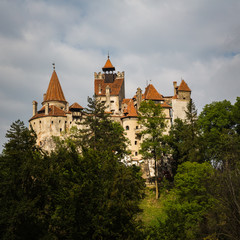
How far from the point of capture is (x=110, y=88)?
78.0 m

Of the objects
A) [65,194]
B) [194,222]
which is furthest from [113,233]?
[194,222]

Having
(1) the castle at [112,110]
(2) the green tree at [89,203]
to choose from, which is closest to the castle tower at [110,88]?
(1) the castle at [112,110]

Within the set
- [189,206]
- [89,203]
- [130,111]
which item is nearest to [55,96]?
[130,111]

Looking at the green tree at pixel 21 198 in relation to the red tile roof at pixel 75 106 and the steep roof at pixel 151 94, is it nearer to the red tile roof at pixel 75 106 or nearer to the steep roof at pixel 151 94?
the steep roof at pixel 151 94

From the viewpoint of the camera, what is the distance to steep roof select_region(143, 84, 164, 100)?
67.9m

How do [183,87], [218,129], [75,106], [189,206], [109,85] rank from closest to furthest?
[189,206], [218,129], [183,87], [75,106], [109,85]

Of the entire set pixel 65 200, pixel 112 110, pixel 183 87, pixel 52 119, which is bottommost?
pixel 65 200

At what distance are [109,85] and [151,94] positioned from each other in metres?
14.4

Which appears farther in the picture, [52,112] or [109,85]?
[109,85]

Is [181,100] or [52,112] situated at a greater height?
[181,100]

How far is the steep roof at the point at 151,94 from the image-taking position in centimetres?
6794

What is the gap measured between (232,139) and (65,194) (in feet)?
102

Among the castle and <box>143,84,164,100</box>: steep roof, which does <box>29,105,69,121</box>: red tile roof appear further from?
<box>143,84,164,100</box>: steep roof

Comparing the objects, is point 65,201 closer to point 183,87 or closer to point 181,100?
point 181,100
